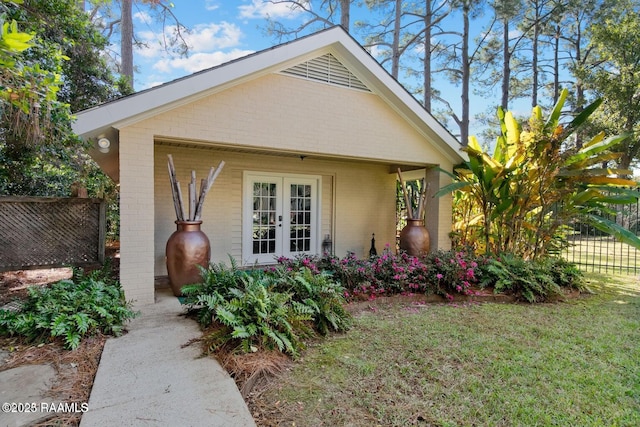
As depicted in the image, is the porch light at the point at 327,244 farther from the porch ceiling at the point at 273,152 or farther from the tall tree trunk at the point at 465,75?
the tall tree trunk at the point at 465,75

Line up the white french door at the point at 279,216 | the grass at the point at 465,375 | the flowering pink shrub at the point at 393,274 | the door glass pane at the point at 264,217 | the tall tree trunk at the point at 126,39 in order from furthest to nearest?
the tall tree trunk at the point at 126,39 → the door glass pane at the point at 264,217 → the white french door at the point at 279,216 → the flowering pink shrub at the point at 393,274 → the grass at the point at 465,375

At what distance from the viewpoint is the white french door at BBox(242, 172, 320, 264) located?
26.1ft

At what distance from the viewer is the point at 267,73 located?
5965 mm

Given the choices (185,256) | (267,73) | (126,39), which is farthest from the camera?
(126,39)

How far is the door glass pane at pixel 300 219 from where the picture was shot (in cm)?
855

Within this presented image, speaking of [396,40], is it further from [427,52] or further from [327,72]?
[327,72]

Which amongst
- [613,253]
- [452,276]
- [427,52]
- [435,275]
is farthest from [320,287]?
[427,52]

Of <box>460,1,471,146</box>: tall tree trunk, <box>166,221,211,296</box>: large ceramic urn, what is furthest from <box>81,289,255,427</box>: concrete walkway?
<box>460,1,471,146</box>: tall tree trunk

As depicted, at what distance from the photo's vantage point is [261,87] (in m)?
5.92

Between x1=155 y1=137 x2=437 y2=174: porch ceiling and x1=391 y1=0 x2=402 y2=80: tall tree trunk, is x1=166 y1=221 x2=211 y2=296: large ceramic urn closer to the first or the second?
x1=155 y1=137 x2=437 y2=174: porch ceiling

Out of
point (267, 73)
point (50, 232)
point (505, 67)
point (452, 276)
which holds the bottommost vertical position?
point (452, 276)

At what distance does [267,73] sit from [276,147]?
4.28 ft

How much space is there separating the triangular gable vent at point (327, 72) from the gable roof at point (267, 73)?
0.10ft

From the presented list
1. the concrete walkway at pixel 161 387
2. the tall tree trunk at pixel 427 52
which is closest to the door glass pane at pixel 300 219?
the concrete walkway at pixel 161 387
